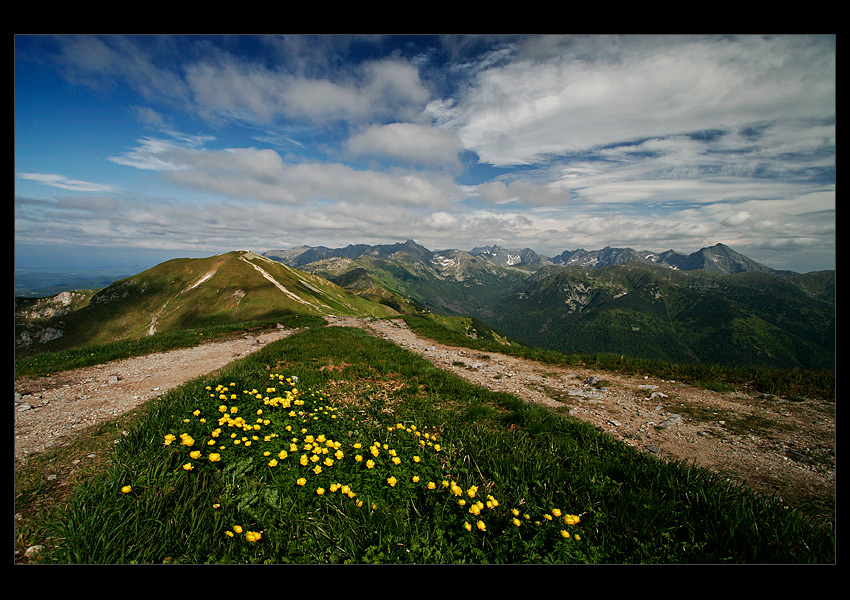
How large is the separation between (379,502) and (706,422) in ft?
24.9

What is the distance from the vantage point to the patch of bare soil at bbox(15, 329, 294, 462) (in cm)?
556

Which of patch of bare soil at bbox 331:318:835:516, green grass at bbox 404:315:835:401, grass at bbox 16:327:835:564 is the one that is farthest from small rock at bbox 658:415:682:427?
green grass at bbox 404:315:835:401

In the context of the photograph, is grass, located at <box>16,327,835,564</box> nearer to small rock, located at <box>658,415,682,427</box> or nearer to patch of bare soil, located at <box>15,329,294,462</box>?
patch of bare soil, located at <box>15,329,294,462</box>

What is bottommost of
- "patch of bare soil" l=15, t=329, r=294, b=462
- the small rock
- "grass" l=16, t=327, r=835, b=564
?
the small rock

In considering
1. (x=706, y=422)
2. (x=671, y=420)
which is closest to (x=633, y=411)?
(x=671, y=420)

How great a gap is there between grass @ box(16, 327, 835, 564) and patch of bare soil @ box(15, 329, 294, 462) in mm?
1695

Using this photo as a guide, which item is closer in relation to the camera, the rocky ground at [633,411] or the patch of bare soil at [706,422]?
the patch of bare soil at [706,422]

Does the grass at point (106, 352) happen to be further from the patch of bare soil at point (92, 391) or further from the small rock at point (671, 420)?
the small rock at point (671, 420)

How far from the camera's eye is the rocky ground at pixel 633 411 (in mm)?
4969

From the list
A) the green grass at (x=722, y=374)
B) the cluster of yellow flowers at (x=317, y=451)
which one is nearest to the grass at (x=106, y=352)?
the cluster of yellow flowers at (x=317, y=451)

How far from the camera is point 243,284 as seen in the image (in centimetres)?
9594

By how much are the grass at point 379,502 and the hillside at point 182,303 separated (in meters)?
81.6

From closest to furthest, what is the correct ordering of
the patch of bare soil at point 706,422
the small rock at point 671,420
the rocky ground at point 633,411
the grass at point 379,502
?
1. the grass at point 379,502
2. the patch of bare soil at point 706,422
3. the rocky ground at point 633,411
4. the small rock at point 671,420
